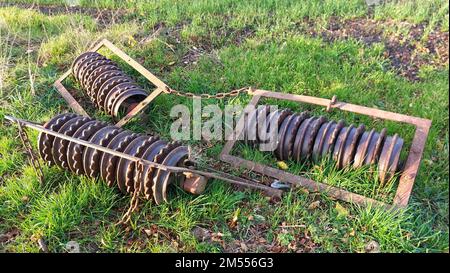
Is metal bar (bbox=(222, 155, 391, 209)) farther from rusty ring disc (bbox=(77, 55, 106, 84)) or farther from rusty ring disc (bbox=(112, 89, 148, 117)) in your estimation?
rusty ring disc (bbox=(77, 55, 106, 84))

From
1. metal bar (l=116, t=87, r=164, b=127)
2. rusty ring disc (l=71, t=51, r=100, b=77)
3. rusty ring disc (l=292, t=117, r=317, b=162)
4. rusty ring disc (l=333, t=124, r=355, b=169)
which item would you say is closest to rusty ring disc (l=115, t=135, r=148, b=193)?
metal bar (l=116, t=87, r=164, b=127)

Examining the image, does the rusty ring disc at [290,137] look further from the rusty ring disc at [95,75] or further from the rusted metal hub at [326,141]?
the rusty ring disc at [95,75]

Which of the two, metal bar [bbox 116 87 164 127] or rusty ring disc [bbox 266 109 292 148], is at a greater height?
rusty ring disc [bbox 266 109 292 148]

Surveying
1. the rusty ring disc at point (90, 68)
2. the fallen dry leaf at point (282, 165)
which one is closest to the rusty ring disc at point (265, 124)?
the fallen dry leaf at point (282, 165)

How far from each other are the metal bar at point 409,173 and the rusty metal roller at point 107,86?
269 centimetres

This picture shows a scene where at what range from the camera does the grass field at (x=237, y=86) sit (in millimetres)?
3422

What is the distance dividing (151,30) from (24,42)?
191 cm

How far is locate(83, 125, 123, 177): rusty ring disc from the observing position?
364 centimetres

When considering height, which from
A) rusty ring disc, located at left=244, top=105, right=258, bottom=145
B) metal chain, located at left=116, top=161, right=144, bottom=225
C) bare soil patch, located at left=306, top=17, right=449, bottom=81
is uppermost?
bare soil patch, located at left=306, top=17, right=449, bottom=81

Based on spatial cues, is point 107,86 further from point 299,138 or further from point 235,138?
point 299,138

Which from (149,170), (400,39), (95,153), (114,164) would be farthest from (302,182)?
(400,39)

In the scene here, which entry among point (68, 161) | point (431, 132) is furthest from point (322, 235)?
point (68, 161)

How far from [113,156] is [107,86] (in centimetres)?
131

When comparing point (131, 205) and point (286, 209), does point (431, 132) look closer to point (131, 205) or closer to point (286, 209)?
point (286, 209)
